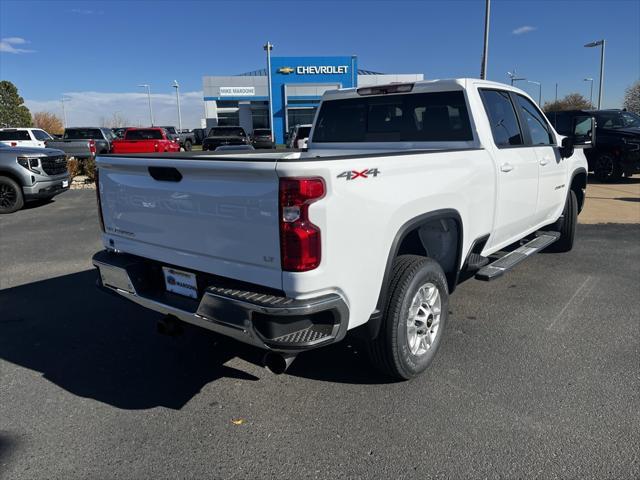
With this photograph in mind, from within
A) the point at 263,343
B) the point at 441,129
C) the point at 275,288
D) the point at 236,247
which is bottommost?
the point at 263,343

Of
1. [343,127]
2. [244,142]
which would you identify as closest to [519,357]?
[343,127]

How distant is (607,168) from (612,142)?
2.51 feet

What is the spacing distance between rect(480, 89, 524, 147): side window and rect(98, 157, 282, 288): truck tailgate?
101 inches

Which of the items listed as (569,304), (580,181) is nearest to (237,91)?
(580,181)

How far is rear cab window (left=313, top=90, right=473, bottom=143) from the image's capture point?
4258 millimetres

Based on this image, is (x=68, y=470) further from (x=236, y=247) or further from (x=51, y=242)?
(x=51, y=242)

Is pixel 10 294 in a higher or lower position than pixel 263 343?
lower

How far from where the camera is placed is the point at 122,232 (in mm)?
3463

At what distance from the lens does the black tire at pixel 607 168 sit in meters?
13.6

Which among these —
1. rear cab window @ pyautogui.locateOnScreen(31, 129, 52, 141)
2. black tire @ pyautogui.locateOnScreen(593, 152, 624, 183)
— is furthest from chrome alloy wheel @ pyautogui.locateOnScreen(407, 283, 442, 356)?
rear cab window @ pyautogui.locateOnScreen(31, 129, 52, 141)

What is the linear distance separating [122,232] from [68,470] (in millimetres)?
1527

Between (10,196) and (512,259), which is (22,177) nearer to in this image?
(10,196)

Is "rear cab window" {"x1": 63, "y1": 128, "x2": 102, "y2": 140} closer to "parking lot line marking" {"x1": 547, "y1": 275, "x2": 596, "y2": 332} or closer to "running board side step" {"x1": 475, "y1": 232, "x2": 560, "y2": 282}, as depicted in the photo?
"running board side step" {"x1": 475, "y1": 232, "x2": 560, "y2": 282}

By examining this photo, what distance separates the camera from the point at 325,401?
3195 millimetres
